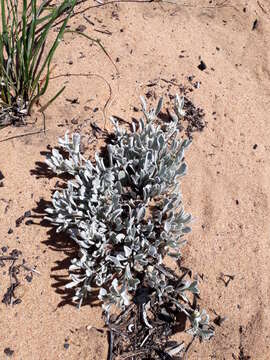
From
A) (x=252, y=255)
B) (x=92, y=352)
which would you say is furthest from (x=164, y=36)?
(x=92, y=352)

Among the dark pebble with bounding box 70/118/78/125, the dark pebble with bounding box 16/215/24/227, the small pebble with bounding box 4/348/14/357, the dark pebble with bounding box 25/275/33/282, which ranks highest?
the dark pebble with bounding box 70/118/78/125

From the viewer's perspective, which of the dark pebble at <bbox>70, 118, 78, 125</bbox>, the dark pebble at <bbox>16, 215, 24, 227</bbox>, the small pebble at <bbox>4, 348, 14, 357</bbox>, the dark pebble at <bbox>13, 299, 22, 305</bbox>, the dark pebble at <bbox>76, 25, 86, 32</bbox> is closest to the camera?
the small pebble at <bbox>4, 348, 14, 357</bbox>

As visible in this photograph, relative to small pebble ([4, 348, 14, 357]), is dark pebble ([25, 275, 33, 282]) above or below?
above

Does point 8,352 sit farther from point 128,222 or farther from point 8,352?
point 128,222

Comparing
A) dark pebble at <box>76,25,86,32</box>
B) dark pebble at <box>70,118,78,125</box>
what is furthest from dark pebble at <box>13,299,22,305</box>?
dark pebble at <box>76,25,86,32</box>

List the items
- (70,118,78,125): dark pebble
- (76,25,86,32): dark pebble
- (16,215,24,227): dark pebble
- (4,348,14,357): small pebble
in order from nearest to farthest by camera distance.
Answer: (4,348,14,357): small pebble
(16,215,24,227): dark pebble
(70,118,78,125): dark pebble
(76,25,86,32): dark pebble

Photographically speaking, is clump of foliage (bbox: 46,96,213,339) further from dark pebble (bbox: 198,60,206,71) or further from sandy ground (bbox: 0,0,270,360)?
dark pebble (bbox: 198,60,206,71)

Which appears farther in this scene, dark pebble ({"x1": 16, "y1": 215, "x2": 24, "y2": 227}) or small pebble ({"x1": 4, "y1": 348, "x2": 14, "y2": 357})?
dark pebble ({"x1": 16, "y1": 215, "x2": 24, "y2": 227})

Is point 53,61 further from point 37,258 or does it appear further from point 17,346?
point 17,346
